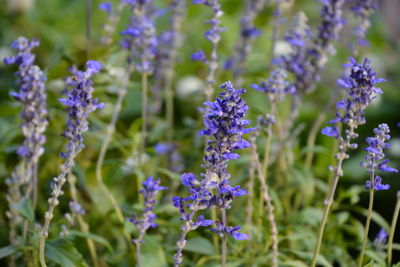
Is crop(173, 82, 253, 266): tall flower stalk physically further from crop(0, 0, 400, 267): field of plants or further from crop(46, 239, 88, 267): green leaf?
crop(46, 239, 88, 267): green leaf

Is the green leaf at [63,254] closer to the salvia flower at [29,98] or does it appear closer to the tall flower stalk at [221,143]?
the salvia flower at [29,98]

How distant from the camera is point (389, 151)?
141 inches

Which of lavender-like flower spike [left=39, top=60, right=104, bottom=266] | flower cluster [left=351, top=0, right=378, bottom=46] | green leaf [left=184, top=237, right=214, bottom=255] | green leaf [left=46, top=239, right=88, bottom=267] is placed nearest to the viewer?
lavender-like flower spike [left=39, top=60, right=104, bottom=266]

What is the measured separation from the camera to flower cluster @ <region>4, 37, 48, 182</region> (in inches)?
64.0

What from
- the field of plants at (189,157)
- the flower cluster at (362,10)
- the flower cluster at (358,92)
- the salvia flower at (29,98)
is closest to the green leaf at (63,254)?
the field of plants at (189,157)

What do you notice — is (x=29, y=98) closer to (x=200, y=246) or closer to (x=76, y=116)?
(x=76, y=116)

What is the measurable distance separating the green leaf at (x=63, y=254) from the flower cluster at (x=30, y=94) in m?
0.29

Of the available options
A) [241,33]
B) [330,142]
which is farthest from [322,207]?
[241,33]

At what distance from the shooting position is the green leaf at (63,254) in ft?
5.23

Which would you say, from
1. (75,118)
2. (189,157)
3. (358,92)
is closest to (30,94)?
(75,118)

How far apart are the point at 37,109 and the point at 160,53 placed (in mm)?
1179

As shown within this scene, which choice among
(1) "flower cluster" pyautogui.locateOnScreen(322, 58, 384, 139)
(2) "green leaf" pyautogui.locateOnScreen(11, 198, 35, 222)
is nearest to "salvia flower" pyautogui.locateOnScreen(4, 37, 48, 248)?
(2) "green leaf" pyautogui.locateOnScreen(11, 198, 35, 222)

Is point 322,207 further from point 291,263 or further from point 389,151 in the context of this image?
point 389,151

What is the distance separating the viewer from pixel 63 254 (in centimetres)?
163
